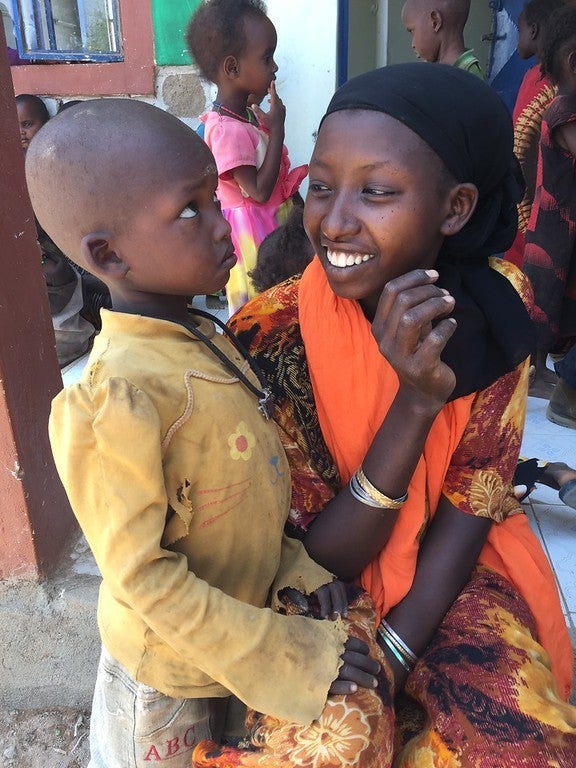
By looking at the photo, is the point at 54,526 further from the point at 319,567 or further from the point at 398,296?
the point at 398,296

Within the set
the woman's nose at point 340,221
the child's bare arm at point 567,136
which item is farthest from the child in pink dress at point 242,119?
the woman's nose at point 340,221

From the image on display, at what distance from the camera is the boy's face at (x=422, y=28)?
335cm

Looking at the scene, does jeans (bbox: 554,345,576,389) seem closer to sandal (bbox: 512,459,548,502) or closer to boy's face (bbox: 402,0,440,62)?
sandal (bbox: 512,459,548,502)

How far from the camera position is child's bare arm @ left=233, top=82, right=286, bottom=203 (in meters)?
3.10

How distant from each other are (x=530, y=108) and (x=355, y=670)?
11.0ft

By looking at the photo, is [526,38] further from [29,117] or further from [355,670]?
[355,670]

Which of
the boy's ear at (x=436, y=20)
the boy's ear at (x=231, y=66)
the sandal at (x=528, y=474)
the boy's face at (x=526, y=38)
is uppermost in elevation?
the boy's ear at (x=436, y=20)

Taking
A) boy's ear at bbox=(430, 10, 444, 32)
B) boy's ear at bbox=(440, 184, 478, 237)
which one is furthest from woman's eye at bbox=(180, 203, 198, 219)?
boy's ear at bbox=(430, 10, 444, 32)

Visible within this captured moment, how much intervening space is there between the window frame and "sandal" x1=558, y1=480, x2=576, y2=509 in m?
3.22

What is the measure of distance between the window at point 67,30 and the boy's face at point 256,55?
1304mm

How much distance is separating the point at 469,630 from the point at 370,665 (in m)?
0.25

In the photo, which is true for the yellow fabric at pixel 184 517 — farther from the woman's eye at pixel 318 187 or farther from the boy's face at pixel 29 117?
the boy's face at pixel 29 117

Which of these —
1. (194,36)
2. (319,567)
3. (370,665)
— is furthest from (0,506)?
(194,36)

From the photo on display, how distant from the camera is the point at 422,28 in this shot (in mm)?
3389
